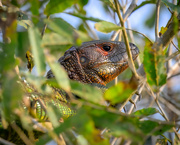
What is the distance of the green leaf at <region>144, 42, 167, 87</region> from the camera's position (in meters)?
1.75

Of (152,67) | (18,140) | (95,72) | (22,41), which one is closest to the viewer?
(22,41)

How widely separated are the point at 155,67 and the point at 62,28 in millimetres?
630

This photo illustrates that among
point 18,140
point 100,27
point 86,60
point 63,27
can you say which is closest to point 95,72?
point 86,60

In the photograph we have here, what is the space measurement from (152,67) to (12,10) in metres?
0.86

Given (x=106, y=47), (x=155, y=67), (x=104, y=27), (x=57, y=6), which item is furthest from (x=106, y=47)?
(x=57, y=6)

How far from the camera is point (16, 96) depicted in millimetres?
1267

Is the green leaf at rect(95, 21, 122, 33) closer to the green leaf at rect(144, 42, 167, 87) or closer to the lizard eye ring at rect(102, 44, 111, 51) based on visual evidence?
the green leaf at rect(144, 42, 167, 87)

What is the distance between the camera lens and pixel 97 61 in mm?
3523

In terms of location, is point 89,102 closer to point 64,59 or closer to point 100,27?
point 100,27

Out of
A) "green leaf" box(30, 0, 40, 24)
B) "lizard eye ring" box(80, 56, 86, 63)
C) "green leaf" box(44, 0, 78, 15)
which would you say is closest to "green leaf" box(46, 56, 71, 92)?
"green leaf" box(30, 0, 40, 24)

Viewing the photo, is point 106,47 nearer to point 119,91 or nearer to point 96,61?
point 96,61

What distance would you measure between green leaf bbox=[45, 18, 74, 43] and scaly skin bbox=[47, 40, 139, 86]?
197 cm

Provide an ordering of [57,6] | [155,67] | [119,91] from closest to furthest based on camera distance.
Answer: [119,91]
[57,6]
[155,67]

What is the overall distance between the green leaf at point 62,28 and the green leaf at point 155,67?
21.5 inches
